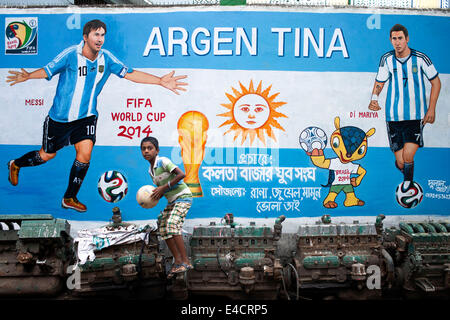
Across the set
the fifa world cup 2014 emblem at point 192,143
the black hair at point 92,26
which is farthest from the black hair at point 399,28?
the black hair at point 92,26

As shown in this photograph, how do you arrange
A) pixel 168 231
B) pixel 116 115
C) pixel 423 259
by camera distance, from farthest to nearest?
1. pixel 116 115
2. pixel 423 259
3. pixel 168 231

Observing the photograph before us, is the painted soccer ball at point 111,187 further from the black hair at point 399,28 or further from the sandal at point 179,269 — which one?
the black hair at point 399,28

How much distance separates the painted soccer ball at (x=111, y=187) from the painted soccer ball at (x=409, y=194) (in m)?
5.14

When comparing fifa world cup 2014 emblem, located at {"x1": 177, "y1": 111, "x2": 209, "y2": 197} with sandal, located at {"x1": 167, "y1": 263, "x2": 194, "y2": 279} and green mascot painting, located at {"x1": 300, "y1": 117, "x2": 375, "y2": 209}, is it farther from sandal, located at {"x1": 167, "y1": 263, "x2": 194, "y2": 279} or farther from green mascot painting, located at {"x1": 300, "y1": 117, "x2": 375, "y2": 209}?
green mascot painting, located at {"x1": 300, "y1": 117, "x2": 375, "y2": 209}

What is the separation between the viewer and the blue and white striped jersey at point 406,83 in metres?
6.95

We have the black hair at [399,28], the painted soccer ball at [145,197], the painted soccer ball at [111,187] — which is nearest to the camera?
the painted soccer ball at [145,197]

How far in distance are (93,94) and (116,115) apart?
0.59m

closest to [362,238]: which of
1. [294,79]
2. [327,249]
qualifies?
[327,249]

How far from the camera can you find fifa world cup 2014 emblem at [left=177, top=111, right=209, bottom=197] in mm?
6836

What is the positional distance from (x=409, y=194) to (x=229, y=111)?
3757 millimetres

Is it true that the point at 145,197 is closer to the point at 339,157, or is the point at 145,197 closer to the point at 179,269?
the point at 179,269

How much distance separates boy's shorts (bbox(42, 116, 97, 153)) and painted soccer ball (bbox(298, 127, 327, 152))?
3.90 meters
